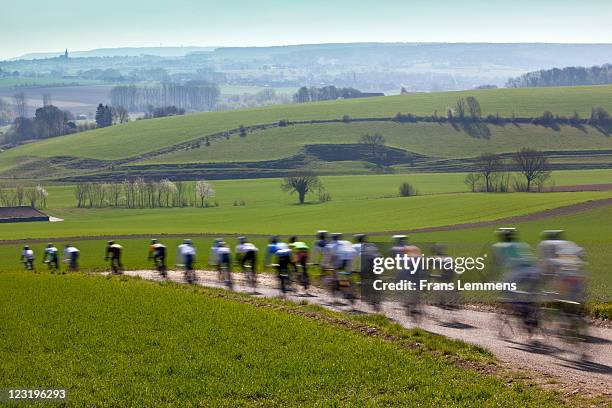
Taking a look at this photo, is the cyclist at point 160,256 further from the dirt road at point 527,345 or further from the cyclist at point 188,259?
the dirt road at point 527,345

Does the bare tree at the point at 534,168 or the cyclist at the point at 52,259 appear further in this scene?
the bare tree at the point at 534,168

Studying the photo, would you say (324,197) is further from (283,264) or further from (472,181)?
(283,264)

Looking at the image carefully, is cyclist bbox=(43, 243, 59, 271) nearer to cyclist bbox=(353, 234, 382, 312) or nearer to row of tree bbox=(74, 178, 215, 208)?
cyclist bbox=(353, 234, 382, 312)

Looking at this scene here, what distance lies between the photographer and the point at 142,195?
125 m

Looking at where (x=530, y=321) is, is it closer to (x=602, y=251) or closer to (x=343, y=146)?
(x=602, y=251)

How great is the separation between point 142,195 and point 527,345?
107447mm

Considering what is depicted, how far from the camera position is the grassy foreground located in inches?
669

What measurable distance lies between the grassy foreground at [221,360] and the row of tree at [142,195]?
302 feet

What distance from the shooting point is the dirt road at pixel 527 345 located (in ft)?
61.0

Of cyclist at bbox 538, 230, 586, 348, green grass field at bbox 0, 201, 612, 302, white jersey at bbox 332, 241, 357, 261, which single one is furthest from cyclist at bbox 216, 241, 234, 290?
cyclist at bbox 538, 230, 586, 348

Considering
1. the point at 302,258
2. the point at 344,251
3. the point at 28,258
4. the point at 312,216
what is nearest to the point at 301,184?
the point at 312,216

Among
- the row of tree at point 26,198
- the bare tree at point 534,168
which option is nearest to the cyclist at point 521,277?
the bare tree at point 534,168

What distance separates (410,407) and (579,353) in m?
6.63

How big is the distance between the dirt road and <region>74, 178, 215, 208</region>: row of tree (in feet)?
298
